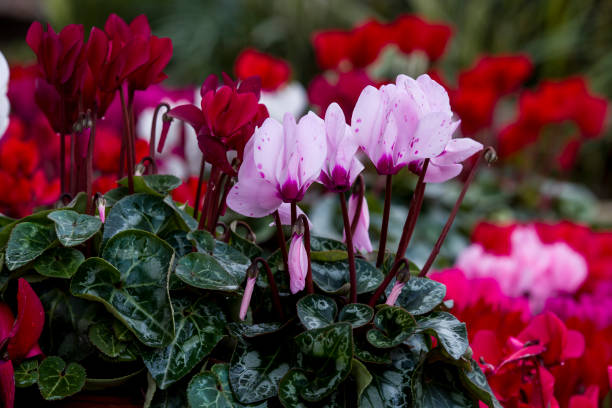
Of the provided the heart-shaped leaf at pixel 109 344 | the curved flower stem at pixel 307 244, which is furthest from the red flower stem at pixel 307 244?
the heart-shaped leaf at pixel 109 344

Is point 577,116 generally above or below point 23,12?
above

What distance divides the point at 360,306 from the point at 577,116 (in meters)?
1.89

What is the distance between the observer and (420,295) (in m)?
0.78

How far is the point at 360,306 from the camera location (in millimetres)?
738

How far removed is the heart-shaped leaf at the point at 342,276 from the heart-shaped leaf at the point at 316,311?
2 centimetres

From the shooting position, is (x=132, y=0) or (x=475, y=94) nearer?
(x=475, y=94)

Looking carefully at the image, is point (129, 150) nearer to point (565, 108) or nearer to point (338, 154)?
point (338, 154)

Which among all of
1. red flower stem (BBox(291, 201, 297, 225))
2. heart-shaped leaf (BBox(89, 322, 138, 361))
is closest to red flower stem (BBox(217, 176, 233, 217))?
red flower stem (BBox(291, 201, 297, 225))

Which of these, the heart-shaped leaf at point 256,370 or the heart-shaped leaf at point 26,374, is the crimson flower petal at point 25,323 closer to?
the heart-shaped leaf at point 26,374

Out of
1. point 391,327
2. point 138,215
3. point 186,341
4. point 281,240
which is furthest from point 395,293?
point 138,215

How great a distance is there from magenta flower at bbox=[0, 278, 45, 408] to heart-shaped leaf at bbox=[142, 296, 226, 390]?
13 cm

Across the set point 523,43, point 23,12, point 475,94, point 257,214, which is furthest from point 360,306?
point 23,12

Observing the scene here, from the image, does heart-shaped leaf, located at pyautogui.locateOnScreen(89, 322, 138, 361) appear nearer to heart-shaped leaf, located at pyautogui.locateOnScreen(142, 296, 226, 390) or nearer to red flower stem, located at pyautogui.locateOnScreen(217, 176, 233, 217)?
heart-shaped leaf, located at pyautogui.locateOnScreen(142, 296, 226, 390)

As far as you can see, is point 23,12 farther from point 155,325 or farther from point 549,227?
point 155,325
